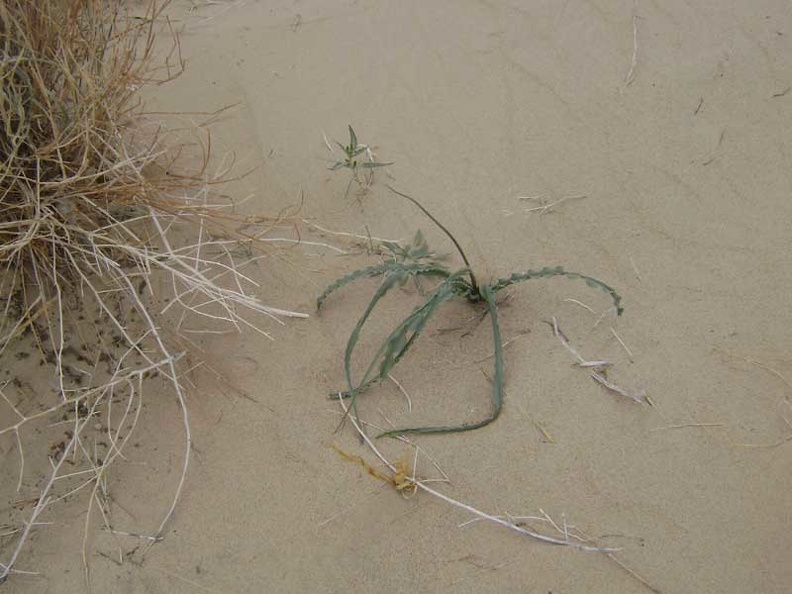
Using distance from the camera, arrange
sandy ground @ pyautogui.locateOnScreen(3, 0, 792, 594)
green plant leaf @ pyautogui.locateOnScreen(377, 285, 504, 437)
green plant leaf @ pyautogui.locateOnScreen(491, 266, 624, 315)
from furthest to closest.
Answer: green plant leaf @ pyautogui.locateOnScreen(491, 266, 624, 315), green plant leaf @ pyautogui.locateOnScreen(377, 285, 504, 437), sandy ground @ pyautogui.locateOnScreen(3, 0, 792, 594)

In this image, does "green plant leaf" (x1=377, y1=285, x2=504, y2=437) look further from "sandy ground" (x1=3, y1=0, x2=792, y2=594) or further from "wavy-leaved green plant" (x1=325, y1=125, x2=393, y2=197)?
"wavy-leaved green plant" (x1=325, y1=125, x2=393, y2=197)

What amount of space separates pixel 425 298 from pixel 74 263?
816 mm

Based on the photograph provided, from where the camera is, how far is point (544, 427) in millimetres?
1684

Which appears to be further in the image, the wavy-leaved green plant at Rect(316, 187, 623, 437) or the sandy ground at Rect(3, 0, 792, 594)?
the wavy-leaved green plant at Rect(316, 187, 623, 437)

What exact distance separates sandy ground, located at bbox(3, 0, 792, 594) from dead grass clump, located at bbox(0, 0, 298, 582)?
0.08 meters

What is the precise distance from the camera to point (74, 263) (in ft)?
5.67

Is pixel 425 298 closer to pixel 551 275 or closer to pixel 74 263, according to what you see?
pixel 551 275

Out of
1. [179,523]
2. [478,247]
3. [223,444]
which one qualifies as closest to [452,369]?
[478,247]

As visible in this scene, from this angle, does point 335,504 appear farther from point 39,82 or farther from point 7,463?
point 39,82

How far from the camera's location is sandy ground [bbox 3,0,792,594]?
5.06 ft

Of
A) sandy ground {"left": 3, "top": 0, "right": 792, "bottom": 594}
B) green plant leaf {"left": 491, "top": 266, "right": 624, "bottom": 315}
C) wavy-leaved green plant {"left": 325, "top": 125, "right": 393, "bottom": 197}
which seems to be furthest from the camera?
wavy-leaved green plant {"left": 325, "top": 125, "right": 393, "bottom": 197}

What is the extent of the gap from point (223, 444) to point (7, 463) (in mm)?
478

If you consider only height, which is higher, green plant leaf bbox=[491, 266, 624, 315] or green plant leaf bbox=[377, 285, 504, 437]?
green plant leaf bbox=[491, 266, 624, 315]

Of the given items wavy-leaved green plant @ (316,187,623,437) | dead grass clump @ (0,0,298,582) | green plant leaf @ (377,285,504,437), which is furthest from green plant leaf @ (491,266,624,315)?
dead grass clump @ (0,0,298,582)
